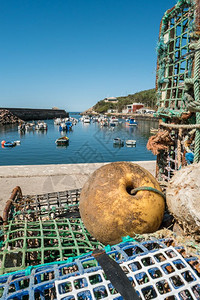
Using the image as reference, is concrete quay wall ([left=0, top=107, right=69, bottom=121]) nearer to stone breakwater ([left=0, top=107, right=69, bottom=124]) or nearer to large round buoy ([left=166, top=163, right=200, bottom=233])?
stone breakwater ([left=0, top=107, right=69, bottom=124])

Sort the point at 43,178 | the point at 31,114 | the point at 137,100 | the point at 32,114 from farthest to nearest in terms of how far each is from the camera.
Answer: the point at 137,100
the point at 32,114
the point at 31,114
the point at 43,178

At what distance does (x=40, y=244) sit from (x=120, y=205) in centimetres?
Answer: 141

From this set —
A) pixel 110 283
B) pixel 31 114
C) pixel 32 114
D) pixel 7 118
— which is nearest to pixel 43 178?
pixel 110 283

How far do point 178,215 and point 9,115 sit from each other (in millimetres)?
87782

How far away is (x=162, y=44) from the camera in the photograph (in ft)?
13.5

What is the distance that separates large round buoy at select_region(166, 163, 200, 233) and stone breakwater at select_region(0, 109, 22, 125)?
8140 cm

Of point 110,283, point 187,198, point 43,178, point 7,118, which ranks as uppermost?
point 7,118

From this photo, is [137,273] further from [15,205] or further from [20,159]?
[20,159]

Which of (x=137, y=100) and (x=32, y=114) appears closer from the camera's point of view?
(x=32, y=114)

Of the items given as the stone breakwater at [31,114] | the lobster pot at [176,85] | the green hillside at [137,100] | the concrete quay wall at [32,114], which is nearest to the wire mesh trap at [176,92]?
the lobster pot at [176,85]

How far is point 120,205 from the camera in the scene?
92.7 inches

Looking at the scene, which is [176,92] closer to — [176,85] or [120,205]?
[176,85]

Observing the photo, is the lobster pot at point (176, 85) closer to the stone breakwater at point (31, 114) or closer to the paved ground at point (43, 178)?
the paved ground at point (43, 178)

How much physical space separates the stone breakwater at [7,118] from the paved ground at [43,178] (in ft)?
242
